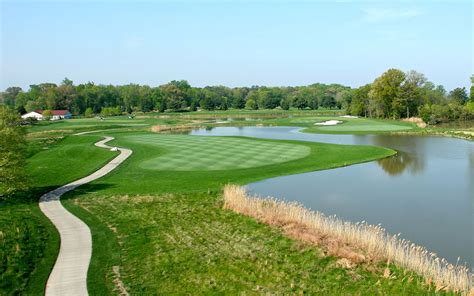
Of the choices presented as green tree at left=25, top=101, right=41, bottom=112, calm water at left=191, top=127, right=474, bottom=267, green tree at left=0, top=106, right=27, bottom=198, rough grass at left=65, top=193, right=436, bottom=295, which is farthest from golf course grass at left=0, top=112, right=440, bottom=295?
green tree at left=25, top=101, right=41, bottom=112

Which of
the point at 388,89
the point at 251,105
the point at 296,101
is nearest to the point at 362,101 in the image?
the point at 388,89

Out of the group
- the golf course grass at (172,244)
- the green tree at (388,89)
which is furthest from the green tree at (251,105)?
the golf course grass at (172,244)

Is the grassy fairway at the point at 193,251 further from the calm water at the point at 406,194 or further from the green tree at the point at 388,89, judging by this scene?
the green tree at the point at 388,89

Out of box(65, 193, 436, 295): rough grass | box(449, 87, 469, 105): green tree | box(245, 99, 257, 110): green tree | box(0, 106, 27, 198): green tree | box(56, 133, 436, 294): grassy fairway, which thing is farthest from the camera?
box(245, 99, 257, 110): green tree

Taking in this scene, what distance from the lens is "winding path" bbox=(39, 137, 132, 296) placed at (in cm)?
1266

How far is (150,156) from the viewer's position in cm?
4028

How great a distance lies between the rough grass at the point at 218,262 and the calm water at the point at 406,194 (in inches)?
197

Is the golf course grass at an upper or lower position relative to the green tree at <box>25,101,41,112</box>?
lower

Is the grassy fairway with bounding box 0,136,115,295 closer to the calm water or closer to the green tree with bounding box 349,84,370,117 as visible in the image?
the calm water

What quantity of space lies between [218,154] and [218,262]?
2618 cm

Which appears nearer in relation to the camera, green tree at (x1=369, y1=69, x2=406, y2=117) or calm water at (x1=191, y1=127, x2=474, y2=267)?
calm water at (x1=191, y1=127, x2=474, y2=267)

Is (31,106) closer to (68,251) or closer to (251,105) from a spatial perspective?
(251,105)

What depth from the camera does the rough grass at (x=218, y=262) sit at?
508 inches

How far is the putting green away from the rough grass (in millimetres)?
13851
